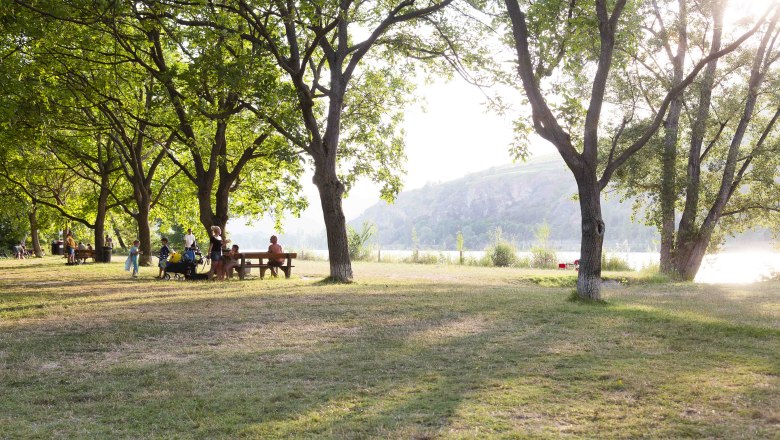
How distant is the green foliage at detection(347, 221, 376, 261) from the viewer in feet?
132

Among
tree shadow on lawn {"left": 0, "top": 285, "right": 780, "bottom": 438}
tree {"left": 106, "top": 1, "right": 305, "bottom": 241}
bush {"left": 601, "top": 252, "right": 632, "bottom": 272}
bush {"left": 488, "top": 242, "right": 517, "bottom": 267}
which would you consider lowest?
tree shadow on lawn {"left": 0, "top": 285, "right": 780, "bottom": 438}

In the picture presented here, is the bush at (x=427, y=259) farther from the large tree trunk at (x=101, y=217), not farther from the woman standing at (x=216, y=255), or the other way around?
the woman standing at (x=216, y=255)

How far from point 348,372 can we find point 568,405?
2.36m

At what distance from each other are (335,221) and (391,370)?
1211 cm

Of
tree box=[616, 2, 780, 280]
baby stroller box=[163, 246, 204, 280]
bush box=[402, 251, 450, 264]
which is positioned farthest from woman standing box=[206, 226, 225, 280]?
bush box=[402, 251, 450, 264]

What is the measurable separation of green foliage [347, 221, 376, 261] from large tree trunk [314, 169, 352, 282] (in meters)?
21.0

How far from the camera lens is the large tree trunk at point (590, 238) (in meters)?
12.9

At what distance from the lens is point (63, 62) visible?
819 inches

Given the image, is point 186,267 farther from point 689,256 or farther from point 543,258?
point 543,258

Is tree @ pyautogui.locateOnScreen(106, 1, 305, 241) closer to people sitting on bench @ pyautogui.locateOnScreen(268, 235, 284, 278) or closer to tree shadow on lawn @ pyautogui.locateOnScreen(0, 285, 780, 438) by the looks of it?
people sitting on bench @ pyautogui.locateOnScreen(268, 235, 284, 278)

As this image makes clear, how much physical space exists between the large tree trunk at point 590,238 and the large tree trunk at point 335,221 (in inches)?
306

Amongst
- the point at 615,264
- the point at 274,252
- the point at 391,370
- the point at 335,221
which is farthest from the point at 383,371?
the point at 615,264

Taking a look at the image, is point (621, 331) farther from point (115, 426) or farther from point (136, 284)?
point (136, 284)

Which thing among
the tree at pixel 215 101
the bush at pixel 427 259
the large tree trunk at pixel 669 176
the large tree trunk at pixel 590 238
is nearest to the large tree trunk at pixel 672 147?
the large tree trunk at pixel 669 176
